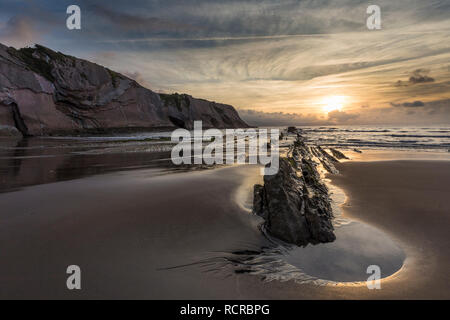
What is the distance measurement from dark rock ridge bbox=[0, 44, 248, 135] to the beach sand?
104ft

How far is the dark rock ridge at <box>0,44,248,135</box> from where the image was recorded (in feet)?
94.7

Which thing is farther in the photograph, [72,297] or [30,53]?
[30,53]

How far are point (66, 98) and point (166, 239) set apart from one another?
136 feet

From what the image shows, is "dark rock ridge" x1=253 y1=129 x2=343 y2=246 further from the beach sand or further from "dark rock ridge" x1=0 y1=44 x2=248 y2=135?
"dark rock ridge" x1=0 y1=44 x2=248 y2=135

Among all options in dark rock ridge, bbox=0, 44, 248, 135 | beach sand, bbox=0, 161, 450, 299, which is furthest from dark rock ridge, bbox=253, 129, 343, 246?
dark rock ridge, bbox=0, 44, 248, 135

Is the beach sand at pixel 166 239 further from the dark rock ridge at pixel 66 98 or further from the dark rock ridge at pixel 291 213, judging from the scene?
the dark rock ridge at pixel 66 98

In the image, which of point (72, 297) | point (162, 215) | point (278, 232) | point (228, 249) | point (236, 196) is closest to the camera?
point (72, 297)

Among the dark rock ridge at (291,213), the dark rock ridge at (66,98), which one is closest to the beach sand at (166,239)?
the dark rock ridge at (291,213)

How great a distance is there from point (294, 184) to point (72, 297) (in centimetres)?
392

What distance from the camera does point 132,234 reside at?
3629 millimetres

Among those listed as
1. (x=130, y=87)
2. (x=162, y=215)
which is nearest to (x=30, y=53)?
(x=130, y=87)

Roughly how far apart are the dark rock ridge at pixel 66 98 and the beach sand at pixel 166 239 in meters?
31.6

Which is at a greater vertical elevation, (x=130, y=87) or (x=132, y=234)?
(x=130, y=87)
